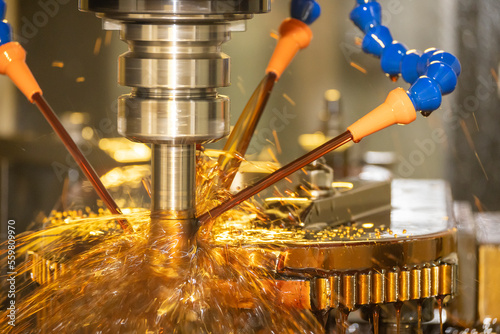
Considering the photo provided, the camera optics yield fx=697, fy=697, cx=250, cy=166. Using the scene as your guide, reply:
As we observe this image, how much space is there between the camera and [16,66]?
2.31ft

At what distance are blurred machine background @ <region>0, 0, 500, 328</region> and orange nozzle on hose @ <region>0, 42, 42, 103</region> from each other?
1.87 meters

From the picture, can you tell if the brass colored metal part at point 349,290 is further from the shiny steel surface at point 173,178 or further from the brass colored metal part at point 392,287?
the shiny steel surface at point 173,178

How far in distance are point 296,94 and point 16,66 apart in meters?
2.41

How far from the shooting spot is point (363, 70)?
3.03 meters

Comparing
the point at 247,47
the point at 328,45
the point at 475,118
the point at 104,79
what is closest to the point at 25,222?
the point at 104,79

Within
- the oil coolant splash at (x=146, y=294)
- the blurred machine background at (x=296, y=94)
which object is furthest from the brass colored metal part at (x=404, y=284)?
the blurred machine background at (x=296, y=94)

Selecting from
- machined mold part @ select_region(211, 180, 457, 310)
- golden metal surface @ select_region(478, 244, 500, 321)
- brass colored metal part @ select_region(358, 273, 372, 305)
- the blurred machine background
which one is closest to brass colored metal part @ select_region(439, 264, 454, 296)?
machined mold part @ select_region(211, 180, 457, 310)

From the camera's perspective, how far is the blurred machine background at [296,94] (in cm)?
268

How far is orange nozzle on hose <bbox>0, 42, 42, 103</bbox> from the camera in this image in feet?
2.31

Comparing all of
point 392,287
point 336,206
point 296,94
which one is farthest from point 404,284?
point 296,94

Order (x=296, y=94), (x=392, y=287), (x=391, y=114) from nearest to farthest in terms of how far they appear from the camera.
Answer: (x=391, y=114)
(x=392, y=287)
(x=296, y=94)

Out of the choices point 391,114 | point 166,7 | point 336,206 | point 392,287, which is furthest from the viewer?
point 336,206

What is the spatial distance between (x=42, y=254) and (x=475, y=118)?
8.23 feet

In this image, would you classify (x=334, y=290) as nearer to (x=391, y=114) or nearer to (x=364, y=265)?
(x=364, y=265)
